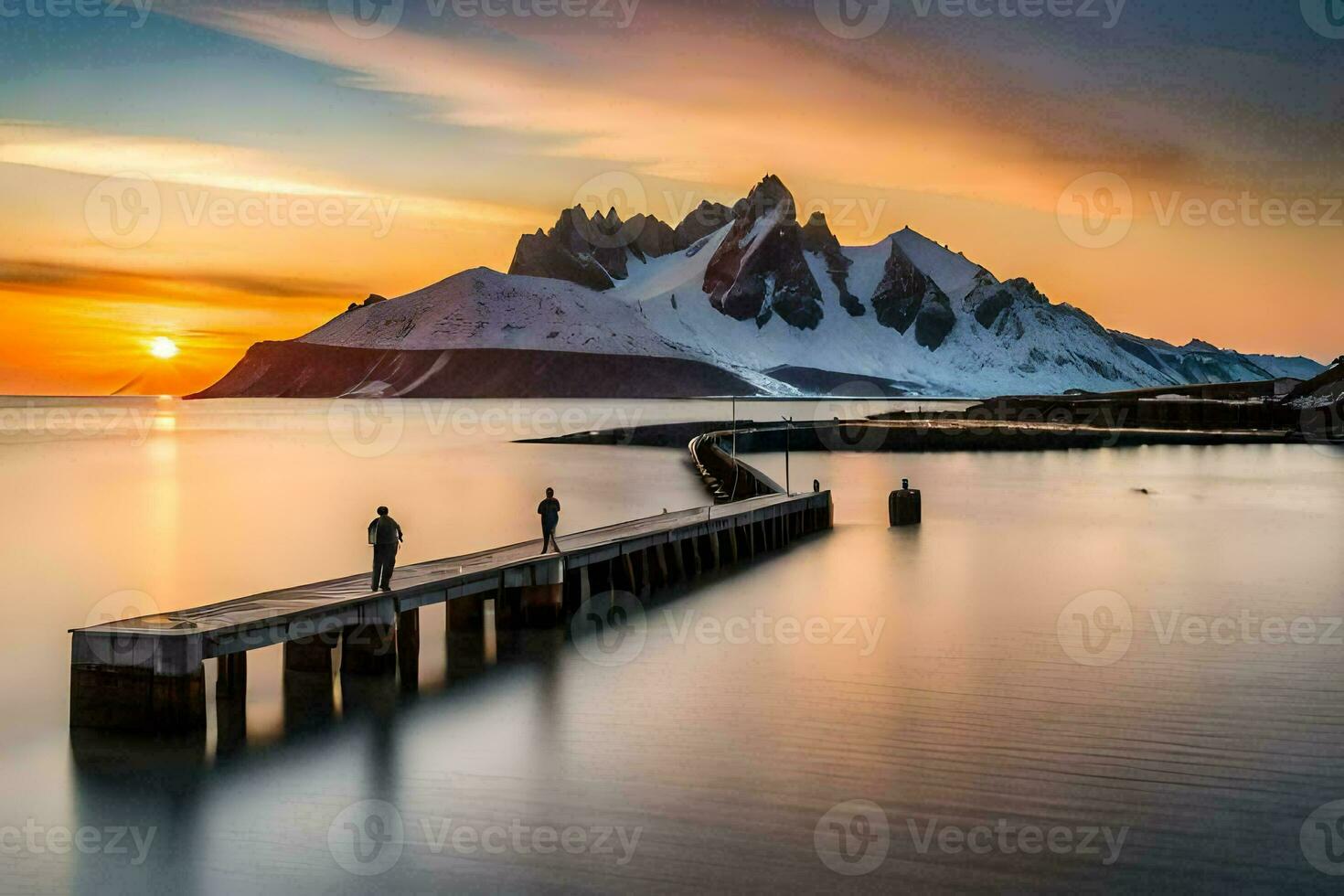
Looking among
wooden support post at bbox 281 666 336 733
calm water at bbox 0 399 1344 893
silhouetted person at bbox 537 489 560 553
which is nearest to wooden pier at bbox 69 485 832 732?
wooden support post at bbox 281 666 336 733

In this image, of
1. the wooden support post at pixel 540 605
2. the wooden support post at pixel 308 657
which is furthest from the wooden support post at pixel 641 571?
the wooden support post at pixel 308 657

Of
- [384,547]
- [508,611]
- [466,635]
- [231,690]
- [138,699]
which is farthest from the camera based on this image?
[508,611]

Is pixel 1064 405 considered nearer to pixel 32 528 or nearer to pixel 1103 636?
pixel 32 528

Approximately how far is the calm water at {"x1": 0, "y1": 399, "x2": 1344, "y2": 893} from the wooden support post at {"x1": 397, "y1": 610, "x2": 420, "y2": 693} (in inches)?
13.6

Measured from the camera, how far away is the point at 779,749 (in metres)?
11.0

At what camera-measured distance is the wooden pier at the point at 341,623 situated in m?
10.9

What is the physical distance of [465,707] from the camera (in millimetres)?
12906

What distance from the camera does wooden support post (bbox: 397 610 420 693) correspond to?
13633 mm

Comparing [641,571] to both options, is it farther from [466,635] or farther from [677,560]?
[466,635]

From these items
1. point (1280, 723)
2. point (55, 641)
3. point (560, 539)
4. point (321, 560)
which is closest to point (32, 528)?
point (321, 560)

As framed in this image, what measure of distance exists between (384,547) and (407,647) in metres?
1.27

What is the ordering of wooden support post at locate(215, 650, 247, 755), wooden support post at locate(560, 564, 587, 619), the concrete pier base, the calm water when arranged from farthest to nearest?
wooden support post at locate(560, 564, 587, 619), wooden support post at locate(215, 650, 247, 755), the concrete pier base, the calm water

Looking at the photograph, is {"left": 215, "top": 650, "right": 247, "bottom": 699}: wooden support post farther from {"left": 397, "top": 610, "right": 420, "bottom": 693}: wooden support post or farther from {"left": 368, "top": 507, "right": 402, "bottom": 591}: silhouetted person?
{"left": 397, "top": 610, "right": 420, "bottom": 693}: wooden support post

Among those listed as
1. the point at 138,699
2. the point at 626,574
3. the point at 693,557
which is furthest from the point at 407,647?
the point at 693,557
